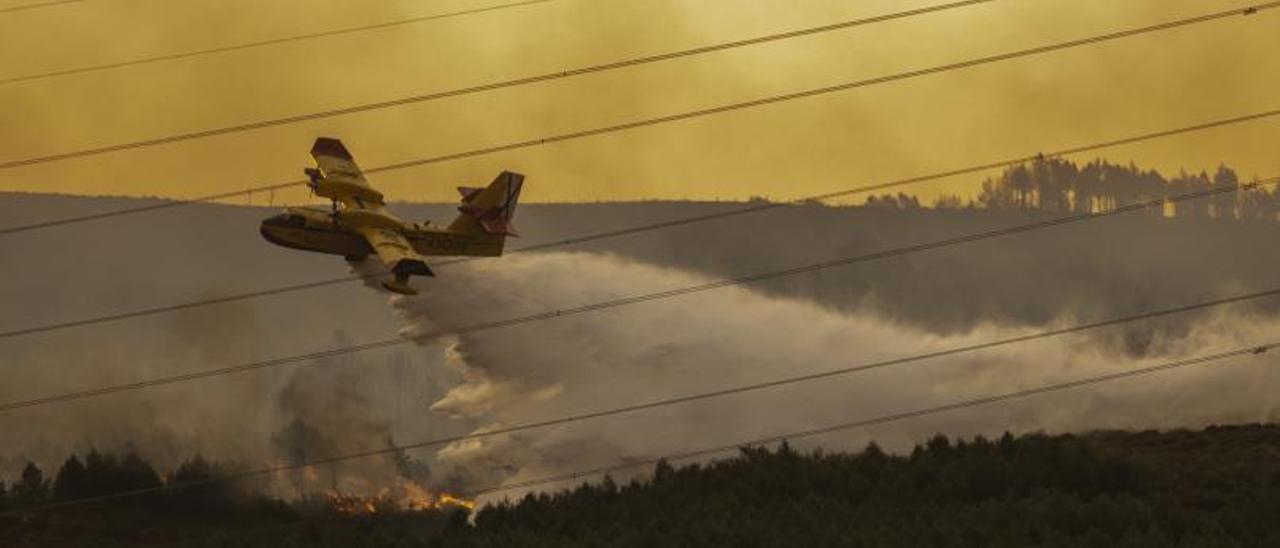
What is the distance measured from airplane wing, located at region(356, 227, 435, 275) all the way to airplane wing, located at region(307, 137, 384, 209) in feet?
17.1

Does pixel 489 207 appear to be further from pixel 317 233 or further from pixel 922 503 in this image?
pixel 922 503

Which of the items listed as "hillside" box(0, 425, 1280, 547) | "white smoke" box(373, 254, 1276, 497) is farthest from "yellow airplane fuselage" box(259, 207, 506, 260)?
"hillside" box(0, 425, 1280, 547)

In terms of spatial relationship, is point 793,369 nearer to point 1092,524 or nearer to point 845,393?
point 845,393

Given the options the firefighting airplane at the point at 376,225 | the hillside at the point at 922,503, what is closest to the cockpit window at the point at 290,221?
the firefighting airplane at the point at 376,225

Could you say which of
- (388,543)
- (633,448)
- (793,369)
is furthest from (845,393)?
(388,543)

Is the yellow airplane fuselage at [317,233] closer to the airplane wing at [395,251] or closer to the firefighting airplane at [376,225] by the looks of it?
the firefighting airplane at [376,225]

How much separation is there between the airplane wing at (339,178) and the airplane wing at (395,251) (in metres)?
5.22

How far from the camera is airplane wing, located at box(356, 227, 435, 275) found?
98.1 metres

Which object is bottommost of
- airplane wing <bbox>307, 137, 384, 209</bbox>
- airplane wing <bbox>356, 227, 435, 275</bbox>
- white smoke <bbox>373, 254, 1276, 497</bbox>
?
white smoke <bbox>373, 254, 1276, 497</bbox>

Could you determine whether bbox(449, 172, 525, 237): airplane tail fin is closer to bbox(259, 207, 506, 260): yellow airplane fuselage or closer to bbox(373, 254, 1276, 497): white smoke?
bbox(259, 207, 506, 260): yellow airplane fuselage

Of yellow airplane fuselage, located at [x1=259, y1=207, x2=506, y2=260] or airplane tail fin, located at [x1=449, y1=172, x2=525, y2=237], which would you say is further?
airplane tail fin, located at [x1=449, y1=172, x2=525, y2=237]

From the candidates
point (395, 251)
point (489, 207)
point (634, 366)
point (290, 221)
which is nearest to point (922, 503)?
point (634, 366)

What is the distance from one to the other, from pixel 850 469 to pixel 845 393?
30.4 meters

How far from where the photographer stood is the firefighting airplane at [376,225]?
103375mm
